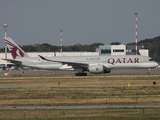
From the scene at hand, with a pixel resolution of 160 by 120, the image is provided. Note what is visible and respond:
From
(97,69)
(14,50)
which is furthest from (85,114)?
(14,50)

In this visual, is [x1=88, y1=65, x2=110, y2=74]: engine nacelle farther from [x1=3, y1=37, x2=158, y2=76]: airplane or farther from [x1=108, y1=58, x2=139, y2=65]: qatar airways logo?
[x1=108, y1=58, x2=139, y2=65]: qatar airways logo

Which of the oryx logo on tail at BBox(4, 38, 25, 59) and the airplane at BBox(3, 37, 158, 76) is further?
the oryx logo on tail at BBox(4, 38, 25, 59)

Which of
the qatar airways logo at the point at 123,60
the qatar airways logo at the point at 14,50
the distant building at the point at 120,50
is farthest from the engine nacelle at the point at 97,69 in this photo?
the distant building at the point at 120,50

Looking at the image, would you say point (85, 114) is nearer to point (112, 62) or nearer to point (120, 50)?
point (112, 62)

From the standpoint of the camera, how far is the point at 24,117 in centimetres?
2017

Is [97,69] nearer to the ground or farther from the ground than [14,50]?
nearer to the ground

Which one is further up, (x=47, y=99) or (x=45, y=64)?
(x=45, y=64)

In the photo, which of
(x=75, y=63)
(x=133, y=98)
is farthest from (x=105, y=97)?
(x=75, y=63)

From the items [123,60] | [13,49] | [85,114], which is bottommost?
[85,114]

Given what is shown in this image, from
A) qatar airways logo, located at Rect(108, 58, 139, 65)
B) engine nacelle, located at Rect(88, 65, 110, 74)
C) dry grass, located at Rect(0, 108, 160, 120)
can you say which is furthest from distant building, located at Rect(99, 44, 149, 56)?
dry grass, located at Rect(0, 108, 160, 120)

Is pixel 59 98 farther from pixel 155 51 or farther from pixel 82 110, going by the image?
pixel 155 51

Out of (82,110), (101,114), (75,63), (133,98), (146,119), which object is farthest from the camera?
(75,63)

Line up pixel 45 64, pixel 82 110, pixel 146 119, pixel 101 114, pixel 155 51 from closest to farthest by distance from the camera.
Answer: pixel 146 119
pixel 101 114
pixel 82 110
pixel 45 64
pixel 155 51

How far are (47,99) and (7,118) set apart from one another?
981 cm
